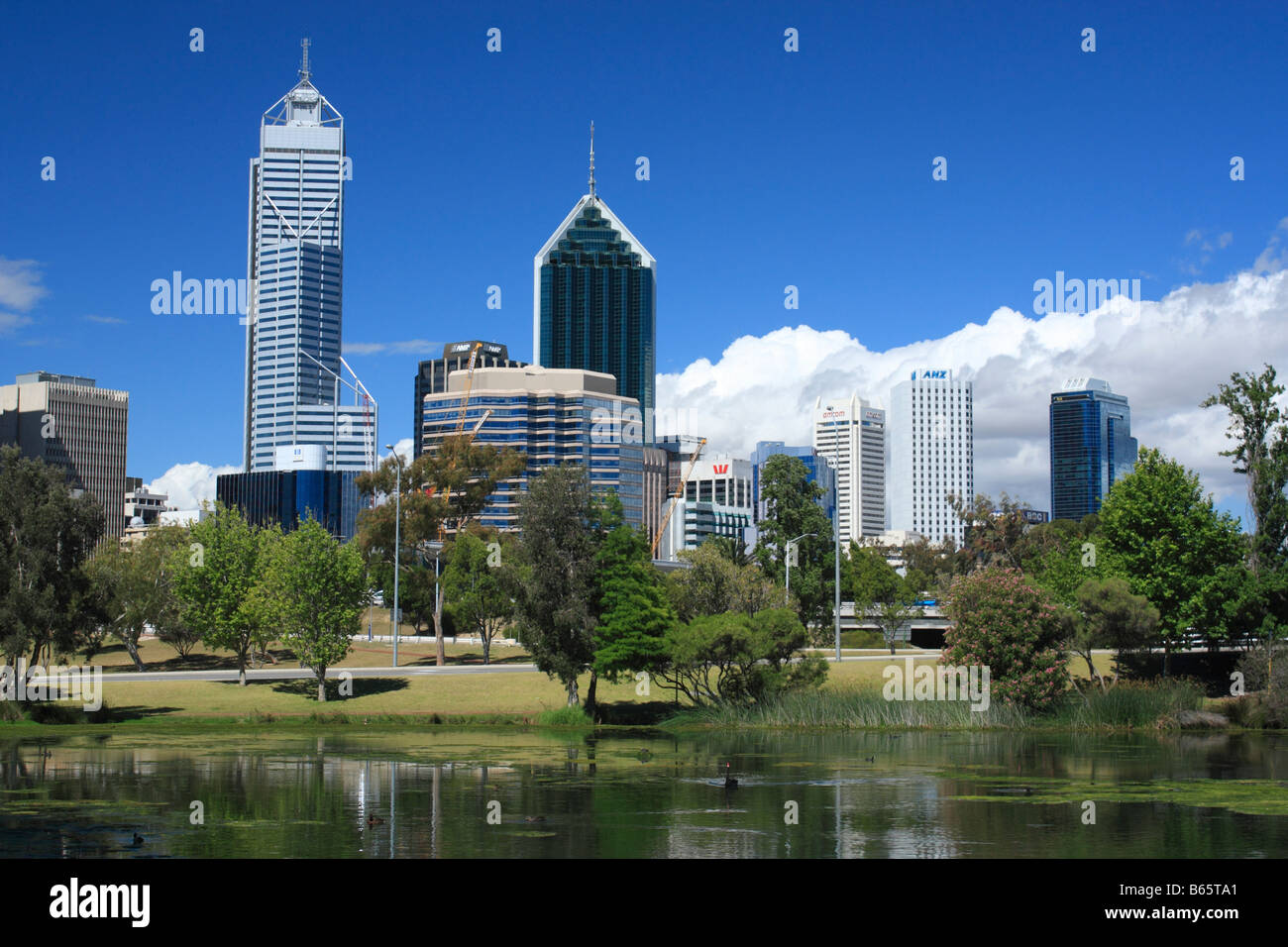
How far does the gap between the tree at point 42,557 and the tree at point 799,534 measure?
43705mm

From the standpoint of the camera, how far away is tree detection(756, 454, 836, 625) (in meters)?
85.4

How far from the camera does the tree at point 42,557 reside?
56031mm

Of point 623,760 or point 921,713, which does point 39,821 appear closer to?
point 623,760

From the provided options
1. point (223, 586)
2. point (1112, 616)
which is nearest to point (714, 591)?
point (1112, 616)

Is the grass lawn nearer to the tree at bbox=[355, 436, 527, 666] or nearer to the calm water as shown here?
the calm water

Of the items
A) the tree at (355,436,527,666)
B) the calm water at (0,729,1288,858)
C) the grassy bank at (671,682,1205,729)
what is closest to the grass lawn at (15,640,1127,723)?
the grassy bank at (671,682,1205,729)

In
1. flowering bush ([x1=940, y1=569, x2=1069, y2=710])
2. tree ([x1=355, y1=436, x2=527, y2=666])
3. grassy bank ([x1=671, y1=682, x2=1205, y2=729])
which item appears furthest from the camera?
tree ([x1=355, y1=436, x2=527, y2=666])

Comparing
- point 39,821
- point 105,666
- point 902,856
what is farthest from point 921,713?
point 105,666

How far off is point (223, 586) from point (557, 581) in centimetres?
2523

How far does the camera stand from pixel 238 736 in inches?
2133

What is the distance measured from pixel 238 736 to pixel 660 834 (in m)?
31.6

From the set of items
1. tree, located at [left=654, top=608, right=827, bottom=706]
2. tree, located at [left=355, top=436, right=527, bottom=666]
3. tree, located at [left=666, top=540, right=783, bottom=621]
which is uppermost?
tree, located at [left=355, top=436, right=527, bottom=666]

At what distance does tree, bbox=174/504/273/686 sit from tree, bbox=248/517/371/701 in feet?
7.31

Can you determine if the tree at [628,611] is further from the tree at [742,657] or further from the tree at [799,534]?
the tree at [799,534]
